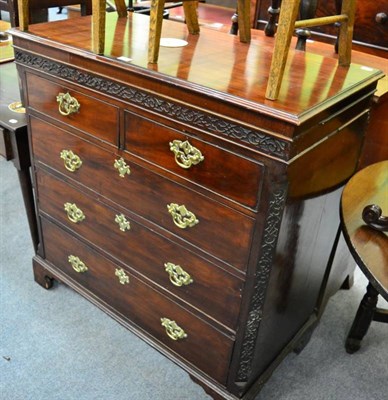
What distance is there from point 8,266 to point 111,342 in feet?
2.13

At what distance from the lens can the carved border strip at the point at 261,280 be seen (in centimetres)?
101

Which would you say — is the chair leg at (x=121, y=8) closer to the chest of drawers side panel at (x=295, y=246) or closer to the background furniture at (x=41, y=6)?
the background furniture at (x=41, y=6)

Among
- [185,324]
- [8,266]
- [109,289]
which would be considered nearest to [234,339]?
[185,324]

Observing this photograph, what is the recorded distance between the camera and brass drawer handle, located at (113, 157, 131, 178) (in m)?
1.27

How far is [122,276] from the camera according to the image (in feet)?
4.90

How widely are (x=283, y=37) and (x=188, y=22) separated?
647 mm

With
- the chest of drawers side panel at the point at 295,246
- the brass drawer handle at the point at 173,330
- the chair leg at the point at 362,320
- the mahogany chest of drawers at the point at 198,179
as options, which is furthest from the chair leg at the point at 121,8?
the chair leg at the point at 362,320

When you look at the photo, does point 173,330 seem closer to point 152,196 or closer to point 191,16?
point 152,196

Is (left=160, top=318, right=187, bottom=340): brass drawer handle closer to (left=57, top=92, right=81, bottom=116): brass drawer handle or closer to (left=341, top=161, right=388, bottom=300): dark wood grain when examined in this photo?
(left=341, top=161, right=388, bottom=300): dark wood grain

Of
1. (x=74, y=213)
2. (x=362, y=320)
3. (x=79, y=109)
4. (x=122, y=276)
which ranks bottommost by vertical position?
(x=362, y=320)

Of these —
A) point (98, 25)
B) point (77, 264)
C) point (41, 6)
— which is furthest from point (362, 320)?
point (41, 6)

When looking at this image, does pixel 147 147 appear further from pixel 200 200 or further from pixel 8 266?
pixel 8 266

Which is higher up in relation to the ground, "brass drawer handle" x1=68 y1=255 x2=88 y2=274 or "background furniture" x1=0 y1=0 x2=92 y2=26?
"background furniture" x1=0 y1=0 x2=92 y2=26

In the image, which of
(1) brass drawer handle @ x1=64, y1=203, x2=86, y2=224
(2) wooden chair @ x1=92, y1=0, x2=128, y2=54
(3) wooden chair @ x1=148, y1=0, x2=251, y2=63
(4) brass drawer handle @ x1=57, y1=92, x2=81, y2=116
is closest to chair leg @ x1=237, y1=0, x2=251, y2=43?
(3) wooden chair @ x1=148, y1=0, x2=251, y2=63
